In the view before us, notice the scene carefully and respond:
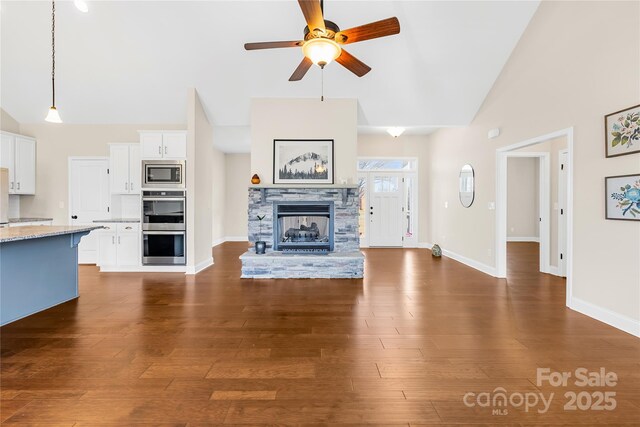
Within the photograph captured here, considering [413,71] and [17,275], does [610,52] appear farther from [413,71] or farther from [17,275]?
[17,275]

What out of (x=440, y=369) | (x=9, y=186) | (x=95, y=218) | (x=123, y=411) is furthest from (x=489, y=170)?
(x=9, y=186)

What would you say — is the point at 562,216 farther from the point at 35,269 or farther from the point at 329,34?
the point at 35,269

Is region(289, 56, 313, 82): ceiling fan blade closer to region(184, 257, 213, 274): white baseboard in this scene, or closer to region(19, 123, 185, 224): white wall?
region(184, 257, 213, 274): white baseboard

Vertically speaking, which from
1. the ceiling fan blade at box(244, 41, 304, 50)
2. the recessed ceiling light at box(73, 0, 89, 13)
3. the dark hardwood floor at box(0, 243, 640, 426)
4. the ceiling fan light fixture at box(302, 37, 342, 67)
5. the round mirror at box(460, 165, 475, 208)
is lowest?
the dark hardwood floor at box(0, 243, 640, 426)

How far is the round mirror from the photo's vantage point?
6045mm

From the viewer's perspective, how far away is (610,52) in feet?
10.3

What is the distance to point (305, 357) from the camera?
8.10 ft

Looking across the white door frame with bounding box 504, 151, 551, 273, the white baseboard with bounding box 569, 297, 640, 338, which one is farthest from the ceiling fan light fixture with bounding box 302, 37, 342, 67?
the white door frame with bounding box 504, 151, 551, 273

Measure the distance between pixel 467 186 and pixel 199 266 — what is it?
5.34 metres

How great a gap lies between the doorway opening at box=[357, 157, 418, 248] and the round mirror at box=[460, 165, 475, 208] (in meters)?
2.05

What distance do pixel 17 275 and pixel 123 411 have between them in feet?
8.63

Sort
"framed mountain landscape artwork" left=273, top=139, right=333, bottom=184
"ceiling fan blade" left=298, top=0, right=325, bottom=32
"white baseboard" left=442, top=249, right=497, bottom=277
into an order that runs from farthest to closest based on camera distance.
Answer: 1. "framed mountain landscape artwork" left=273, top=139, right=333, bottom=184
2. "white baseboard" left=442, top=249, right=497, bottom=277
3. "ceiling fan blade" left=298, top=0, right=325, bottom=32

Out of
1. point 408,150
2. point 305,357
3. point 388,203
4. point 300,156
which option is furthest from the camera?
point 388,203

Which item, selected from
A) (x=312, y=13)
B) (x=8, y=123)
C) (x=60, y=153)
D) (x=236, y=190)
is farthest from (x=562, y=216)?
(x=8, y=123)
